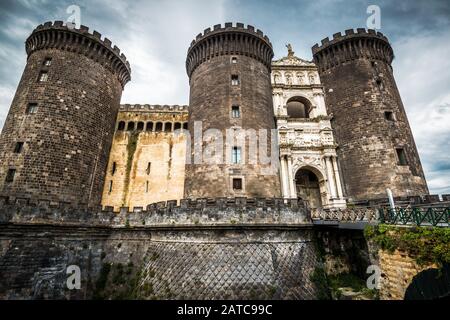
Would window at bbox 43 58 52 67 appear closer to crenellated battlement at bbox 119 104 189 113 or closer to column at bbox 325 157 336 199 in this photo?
crenellated battlement at bbox 119 104 189 113

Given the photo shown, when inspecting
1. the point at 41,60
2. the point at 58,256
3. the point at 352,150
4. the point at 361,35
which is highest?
the point at 361,35

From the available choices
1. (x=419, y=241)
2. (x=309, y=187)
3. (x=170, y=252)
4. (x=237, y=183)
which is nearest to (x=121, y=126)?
(x=237, y=183)

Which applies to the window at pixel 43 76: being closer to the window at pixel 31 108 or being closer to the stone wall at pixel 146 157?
the window at pixel 31 108

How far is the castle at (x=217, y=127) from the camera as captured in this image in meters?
15.8

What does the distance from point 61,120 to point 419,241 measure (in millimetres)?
→ 20539

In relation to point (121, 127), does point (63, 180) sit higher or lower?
lower

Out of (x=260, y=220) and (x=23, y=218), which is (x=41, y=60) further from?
(x=260, y=220)

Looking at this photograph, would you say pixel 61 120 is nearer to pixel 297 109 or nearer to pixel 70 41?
pixel 70 41

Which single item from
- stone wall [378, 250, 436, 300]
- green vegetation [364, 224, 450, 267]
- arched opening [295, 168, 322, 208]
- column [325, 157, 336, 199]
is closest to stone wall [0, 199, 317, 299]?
stone wall [378, 250, 436, 300]

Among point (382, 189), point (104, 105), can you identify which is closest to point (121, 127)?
point (104, 105)

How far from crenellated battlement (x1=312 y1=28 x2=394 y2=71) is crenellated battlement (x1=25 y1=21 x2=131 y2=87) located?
20.1m

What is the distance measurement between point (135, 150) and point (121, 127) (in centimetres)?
294

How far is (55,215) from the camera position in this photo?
1168 centimetres

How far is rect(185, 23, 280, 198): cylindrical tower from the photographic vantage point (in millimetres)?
16078
